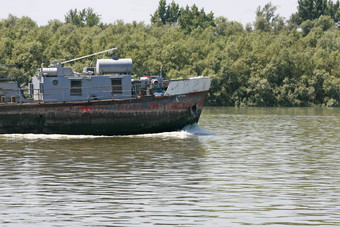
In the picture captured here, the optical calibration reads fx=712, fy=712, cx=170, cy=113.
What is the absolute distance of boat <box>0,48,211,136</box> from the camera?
44.8m

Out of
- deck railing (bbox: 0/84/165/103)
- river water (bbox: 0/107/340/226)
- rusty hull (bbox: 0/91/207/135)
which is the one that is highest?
deck railing (bbox: 0/84/165/103)

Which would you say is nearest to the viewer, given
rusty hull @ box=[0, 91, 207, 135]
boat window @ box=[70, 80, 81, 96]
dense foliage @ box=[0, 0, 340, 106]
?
rusty hull @ box=[0, 91, 207, 135]

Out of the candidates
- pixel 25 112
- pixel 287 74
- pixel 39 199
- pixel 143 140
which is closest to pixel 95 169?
pixel 39 199

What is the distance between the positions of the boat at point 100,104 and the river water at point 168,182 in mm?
2110

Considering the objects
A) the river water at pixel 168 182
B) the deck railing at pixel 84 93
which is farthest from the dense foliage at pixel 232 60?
the river water at pixel 168 182

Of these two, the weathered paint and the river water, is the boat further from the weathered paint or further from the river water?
the river water

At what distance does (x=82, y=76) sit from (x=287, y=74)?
8344cm

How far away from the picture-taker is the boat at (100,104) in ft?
147

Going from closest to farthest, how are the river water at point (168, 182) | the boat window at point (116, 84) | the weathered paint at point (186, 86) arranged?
the river water at point (168, 182)
the weathered paint at point (186, 86)
the boat window at point (116, 84)

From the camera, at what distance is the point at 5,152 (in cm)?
3588

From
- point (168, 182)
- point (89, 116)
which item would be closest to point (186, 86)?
point (89, 116)

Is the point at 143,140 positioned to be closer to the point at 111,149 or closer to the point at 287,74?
the point at 111,149

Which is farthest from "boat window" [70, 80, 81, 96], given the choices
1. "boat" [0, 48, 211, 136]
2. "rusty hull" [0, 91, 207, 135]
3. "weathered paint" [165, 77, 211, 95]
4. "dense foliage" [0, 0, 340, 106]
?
"dense foliage" [0, 0, 340, 106]

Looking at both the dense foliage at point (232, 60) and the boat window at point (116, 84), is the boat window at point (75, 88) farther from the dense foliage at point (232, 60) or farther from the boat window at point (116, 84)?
the dense foliage at point (232, 60)
